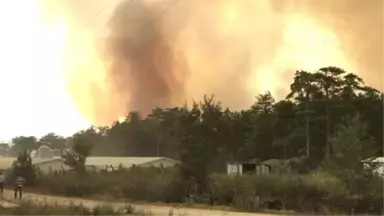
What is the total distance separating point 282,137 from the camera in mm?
63500

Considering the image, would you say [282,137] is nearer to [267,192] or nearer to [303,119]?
[303,119]

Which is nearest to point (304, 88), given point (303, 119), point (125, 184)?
point (303, 119)

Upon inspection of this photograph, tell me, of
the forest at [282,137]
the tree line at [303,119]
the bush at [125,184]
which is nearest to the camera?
the forest at [282,137]

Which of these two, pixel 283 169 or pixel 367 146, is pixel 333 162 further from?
pixel 283 169

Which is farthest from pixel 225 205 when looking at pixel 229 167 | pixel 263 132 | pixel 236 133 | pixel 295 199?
pixel 263 132

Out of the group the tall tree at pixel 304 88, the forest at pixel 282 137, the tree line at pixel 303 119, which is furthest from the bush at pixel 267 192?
the tall tree at pixel 304 88

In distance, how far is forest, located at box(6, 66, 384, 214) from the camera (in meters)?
27.9

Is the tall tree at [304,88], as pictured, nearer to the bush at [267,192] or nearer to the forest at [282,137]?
the forest at [282,137]

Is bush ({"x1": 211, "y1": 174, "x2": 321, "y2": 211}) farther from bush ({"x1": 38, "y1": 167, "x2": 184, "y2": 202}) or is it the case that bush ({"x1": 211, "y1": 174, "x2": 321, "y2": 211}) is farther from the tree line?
the tree line

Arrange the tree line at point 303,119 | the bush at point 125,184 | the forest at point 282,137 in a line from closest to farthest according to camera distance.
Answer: the forest at point 282,137, the bush at point 125,184, the tree line at point 303,119

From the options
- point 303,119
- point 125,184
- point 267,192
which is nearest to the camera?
point 267,192

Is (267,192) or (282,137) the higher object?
(282,137)

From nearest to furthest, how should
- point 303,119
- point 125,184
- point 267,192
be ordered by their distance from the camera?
point 267,192, point 125,184, point 303,119

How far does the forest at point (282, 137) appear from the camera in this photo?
27891 mm
